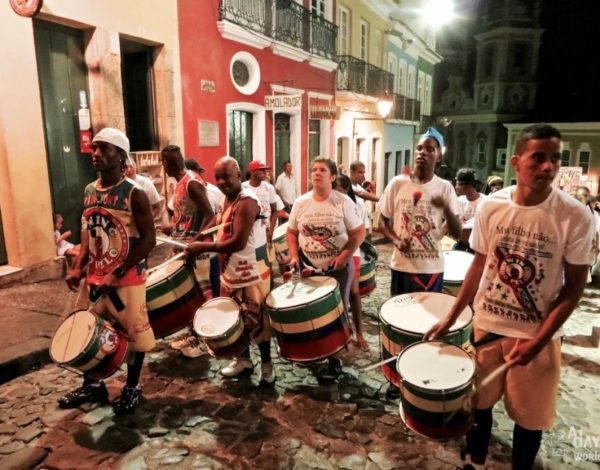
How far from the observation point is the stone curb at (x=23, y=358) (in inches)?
174

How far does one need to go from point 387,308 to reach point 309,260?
1185 millimetres

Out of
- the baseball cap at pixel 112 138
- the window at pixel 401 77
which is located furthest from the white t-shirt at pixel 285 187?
the window at pixel 401 77

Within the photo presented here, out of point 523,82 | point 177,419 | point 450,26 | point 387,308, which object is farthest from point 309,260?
point 450,26

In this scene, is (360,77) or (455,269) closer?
(455,269)

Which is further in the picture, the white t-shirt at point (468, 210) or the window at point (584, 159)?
the window at point (584, 159)

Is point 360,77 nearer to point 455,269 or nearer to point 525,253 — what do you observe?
point 455,269

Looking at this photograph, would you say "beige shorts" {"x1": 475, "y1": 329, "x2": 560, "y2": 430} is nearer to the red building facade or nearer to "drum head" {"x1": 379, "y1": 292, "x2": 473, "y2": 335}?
"drum head" {"x1": 379, "y1": 292, "x2": 473, "y2": 335}

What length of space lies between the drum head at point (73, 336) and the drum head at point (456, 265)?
309cm

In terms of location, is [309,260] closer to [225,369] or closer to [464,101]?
[225,369]

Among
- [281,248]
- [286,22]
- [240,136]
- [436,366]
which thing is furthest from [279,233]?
[286,22]

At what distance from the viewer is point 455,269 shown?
15.5ft

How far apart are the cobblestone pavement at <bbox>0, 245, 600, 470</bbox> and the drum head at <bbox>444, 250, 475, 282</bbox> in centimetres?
115

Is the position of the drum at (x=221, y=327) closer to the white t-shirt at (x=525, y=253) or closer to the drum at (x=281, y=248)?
the white t-shirt at (x=525, y=253)

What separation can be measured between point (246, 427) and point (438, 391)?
5.75ft
